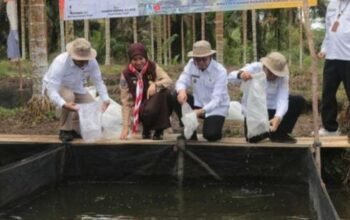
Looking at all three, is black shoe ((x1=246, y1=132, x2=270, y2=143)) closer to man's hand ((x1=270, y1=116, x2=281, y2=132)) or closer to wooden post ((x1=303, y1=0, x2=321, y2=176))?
man's hand ((x1=270, y1=116, x2=281, y2=132))

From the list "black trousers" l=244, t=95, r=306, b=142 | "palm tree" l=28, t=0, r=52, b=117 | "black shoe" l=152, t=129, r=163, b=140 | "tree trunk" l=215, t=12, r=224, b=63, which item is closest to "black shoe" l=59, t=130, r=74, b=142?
"black shoe" l=152, t=129, r=163, b=140

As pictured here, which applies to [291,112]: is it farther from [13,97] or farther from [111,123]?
[13,97]

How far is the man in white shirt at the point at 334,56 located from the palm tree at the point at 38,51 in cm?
387

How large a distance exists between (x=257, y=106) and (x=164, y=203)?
1.20 meters

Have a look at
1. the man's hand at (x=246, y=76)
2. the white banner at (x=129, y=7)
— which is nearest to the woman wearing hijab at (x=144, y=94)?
the man's hand at (x=246, y=76)

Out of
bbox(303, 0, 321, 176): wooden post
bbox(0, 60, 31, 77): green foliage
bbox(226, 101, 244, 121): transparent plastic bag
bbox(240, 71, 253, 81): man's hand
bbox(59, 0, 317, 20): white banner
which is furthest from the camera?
bbox(0, 60, 31, 77): green foliage

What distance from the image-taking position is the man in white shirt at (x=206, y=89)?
216 inches

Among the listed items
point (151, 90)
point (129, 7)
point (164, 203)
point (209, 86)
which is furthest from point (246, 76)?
point (129, 7)

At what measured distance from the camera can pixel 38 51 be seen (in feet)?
26.1

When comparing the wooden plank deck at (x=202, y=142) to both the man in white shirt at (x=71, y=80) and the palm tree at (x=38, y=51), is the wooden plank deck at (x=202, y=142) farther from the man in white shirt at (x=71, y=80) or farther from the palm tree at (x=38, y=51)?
the palm tree at (x=38, y=51)

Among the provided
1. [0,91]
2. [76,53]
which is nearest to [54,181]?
[76,53]

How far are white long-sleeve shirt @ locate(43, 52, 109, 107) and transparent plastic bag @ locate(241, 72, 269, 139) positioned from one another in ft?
4.76

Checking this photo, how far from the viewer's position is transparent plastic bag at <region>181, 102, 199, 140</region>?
534cm

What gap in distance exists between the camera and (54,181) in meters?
5.63
